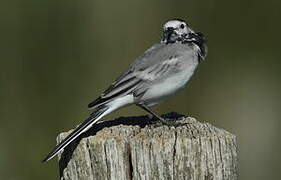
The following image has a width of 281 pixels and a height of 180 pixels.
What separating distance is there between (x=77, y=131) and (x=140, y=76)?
49.7 inches

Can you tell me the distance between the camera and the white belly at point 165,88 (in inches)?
250

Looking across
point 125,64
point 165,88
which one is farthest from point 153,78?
point 125,64

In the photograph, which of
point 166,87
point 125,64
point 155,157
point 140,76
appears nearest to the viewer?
point 155,157

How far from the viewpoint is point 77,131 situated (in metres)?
5.16

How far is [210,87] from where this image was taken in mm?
9211

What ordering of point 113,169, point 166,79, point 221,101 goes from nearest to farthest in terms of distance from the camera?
point 113,169
point 166,79
point 221,101

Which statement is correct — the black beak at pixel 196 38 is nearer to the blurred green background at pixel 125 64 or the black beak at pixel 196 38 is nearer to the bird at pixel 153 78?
the bird at pixel 153 78

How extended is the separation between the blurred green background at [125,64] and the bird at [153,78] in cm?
203

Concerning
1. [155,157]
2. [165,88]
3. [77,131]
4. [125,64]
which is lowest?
[155,157]

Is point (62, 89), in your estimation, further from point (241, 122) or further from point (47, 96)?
point (241, 122)

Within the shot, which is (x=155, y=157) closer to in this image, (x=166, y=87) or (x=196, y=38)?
(x=166, y=87)

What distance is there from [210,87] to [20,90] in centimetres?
220

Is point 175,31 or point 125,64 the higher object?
point 125,64

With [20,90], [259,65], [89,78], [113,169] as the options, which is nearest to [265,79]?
[259,65]
